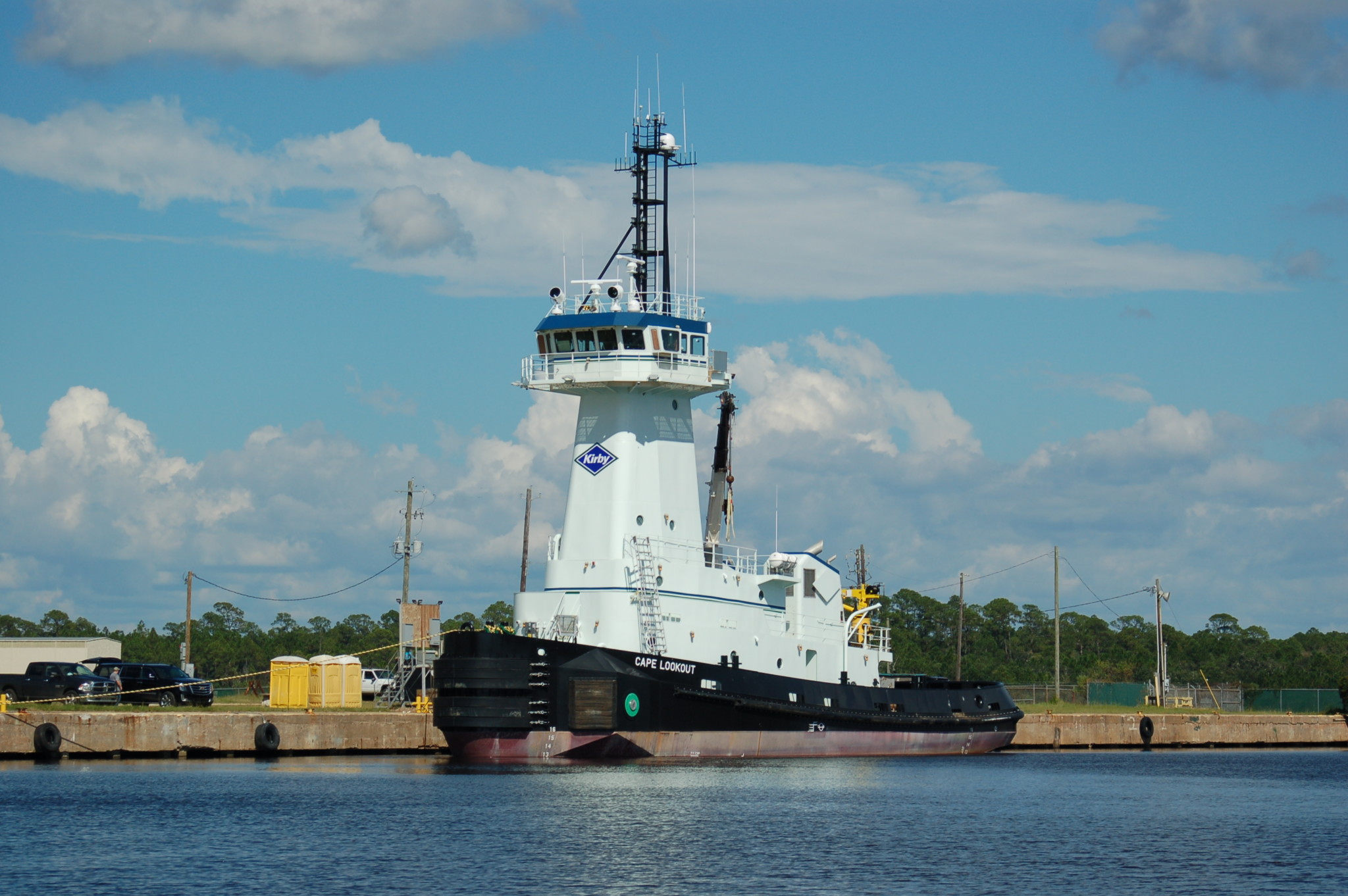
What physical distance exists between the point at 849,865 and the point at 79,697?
27.6m

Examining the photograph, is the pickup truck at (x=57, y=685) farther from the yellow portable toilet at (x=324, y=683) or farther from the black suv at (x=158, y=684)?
the yellow portable toilet at (x=324, y=683)

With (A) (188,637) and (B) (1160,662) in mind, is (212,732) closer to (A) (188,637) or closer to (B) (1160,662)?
(A) (188,637)

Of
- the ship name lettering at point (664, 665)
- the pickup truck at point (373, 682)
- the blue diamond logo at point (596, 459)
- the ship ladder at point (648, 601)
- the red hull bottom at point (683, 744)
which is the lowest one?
the red hull bottom at point (683, 744)

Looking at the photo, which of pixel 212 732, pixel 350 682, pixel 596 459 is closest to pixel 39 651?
pixel 350 682

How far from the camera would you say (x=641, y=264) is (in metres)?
46.8

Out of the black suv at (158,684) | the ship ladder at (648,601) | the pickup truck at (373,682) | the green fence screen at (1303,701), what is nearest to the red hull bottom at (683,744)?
the ship ladder at (648,601)

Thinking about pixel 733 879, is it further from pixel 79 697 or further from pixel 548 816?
pixel 79 697

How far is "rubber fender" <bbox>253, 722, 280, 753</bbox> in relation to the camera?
4534cm

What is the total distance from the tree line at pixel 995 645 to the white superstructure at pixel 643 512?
171 feet

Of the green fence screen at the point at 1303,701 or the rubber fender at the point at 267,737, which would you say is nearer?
the rubber fender at the point at 267,737

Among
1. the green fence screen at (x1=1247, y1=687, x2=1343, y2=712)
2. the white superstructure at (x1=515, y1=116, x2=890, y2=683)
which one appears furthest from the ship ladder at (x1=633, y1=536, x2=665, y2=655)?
the green fence screen at (x1=1247, y1=687, x2=1343, y2=712)

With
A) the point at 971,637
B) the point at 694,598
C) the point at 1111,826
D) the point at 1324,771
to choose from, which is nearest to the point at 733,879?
the point at 1111,826

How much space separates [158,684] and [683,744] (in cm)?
1840

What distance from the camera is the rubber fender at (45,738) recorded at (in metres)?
42.0
